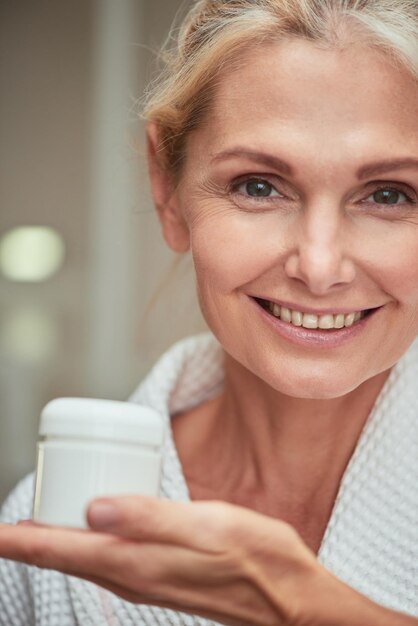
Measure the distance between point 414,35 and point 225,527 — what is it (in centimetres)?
66

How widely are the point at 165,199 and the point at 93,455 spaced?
63 cm

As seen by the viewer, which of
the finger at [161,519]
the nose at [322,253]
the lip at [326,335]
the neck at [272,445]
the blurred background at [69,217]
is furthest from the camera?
the blurred background at [69,217]

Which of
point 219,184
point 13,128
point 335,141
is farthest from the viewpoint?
point 13,128

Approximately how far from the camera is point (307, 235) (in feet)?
3.54

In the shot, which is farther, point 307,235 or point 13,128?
point 13,128

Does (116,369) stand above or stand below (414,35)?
below

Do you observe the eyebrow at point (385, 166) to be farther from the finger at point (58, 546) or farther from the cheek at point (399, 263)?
the finger at point (58, 546)

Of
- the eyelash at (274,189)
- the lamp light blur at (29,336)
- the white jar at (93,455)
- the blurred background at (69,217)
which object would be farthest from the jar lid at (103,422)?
the lamp light blur at (29,336)

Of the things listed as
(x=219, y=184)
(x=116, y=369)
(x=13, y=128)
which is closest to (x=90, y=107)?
(x=13, y=128)

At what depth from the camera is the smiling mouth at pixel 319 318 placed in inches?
45.5

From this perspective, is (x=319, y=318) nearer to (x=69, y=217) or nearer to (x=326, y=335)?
(x=326, y=335)

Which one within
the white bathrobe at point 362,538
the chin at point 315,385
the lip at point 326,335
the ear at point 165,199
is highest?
the ear at point 165,199

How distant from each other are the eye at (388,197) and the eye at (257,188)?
0.39ft

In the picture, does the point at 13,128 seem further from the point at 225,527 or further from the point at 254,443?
the point at 225,527
